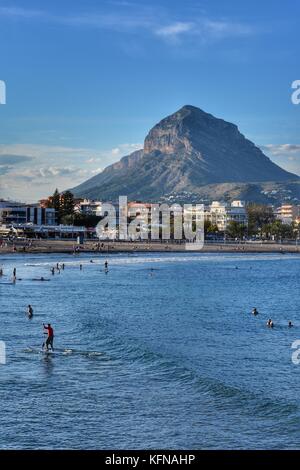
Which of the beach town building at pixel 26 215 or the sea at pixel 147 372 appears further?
the beach town building at pixel 26 215

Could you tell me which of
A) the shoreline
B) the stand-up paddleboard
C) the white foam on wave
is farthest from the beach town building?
the stand-up paddleboard

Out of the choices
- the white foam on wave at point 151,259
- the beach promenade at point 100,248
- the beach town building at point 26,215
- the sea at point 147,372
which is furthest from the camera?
the beach town building at point 26,215

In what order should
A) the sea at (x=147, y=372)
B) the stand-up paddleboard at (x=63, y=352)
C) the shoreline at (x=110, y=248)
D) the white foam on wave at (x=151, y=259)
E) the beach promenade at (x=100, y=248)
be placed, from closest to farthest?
the sea at (x=147, y=372)
the stand-up paddleboard at (x=63, y=352)
the white foam on wave at (x=151, y=259)
the shoreline at (x=110, y=248)
the beach promenade at (x=100, y=248)

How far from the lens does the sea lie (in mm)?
22156

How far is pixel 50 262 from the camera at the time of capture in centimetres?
10194

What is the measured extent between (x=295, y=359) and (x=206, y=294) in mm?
33534

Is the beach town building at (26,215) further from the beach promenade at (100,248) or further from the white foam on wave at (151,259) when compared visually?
the white foam on wave at (151,259)

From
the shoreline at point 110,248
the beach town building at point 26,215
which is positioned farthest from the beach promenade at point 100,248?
the beach town building at point 26,215

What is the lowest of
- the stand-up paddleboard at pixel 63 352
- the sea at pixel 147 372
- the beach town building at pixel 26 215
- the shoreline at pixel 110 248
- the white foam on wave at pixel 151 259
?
the sea at pixel 147 372

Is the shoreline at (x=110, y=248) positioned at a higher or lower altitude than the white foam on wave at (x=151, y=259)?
higher

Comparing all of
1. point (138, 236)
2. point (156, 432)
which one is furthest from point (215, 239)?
point (156, 432)

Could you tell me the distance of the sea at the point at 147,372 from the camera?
22.2 meters

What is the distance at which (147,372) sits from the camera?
29969mm
